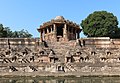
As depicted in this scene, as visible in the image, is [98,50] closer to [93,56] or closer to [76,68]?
[93,56]

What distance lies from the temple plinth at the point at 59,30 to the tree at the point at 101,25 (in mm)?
3036

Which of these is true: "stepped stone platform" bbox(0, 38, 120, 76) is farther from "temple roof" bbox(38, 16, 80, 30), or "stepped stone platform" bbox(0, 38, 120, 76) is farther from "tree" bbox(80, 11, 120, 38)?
"tree" bbox(80, 11, 120, 38)

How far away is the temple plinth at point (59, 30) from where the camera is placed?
1710 inches

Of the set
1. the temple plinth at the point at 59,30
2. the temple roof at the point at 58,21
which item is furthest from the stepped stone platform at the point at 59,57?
the temple roof at the point at 58,21

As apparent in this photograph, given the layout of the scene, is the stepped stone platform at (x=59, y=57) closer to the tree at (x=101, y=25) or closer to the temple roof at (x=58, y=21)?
the temple roof at (x=58, y=21)

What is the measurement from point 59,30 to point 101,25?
24.9ft

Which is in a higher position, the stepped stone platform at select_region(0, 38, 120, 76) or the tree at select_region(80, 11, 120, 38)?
the tree at select_region(80, 11, 120, 38)

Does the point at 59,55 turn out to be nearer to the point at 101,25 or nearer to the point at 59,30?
the point at 59,30

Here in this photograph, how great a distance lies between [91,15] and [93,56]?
60.8 feet

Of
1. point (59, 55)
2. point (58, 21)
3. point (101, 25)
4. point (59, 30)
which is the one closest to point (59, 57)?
point (59, 55)

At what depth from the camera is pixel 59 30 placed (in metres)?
46.2

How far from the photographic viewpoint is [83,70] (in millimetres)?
29312

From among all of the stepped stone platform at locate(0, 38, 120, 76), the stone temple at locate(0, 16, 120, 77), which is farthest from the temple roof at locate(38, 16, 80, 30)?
the stepped stone platform at locate(0, 38, 120, 76)

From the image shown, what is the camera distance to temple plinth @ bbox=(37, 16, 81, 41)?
143 ft
